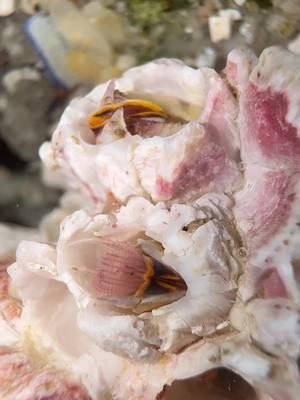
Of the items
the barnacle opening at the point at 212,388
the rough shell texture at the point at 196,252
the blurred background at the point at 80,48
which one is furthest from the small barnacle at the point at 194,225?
the blurred background at the point at 80,48

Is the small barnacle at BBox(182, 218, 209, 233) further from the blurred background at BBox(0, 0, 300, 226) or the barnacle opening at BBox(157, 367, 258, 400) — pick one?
the blurred background at BBox(0, 0, 300, 226)

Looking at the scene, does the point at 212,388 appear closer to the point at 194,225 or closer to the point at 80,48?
the point at 194,225

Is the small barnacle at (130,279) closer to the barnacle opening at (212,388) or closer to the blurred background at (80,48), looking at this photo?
the barnacle opening at (212,388)

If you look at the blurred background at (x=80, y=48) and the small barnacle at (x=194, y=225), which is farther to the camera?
the blurred background at (x=80, y=48)

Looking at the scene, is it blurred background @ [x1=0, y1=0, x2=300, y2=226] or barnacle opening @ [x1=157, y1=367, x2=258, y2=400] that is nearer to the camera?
barnacle opening @ [x1=157, y1=367, x2=258, y2=400]

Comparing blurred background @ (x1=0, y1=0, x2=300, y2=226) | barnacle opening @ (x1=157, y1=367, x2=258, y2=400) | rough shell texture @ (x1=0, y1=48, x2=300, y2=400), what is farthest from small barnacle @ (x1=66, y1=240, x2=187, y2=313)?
blurred background @ (x1=0, y1=0, x2=300, y2=226)

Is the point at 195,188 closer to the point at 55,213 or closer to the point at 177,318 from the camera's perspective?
the point at 177,318
